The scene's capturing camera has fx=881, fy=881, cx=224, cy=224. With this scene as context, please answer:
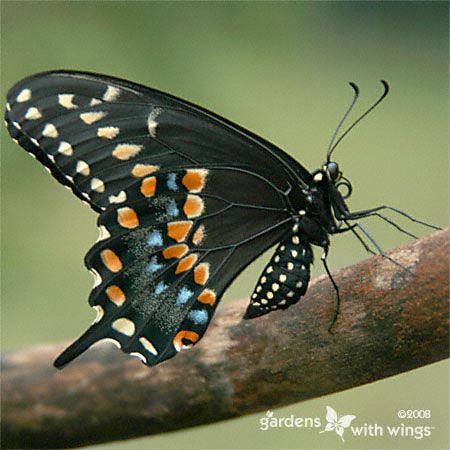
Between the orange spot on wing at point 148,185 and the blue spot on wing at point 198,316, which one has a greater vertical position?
the orange spot on wing at point 148,185

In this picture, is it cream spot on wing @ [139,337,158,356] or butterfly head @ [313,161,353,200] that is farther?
butterfly head @ [313,161,353,200]

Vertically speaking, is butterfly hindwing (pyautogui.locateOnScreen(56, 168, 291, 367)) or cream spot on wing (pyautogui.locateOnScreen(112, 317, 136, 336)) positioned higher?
butterfly hindwing (pyautogui.locateOnScreen(56, 168, 291, 367))

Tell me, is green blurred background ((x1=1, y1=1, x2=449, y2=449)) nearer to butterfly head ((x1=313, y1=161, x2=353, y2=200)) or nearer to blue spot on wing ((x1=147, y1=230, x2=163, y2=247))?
butterfly head ((x1=313, y1=161, x2=353, y2=200))

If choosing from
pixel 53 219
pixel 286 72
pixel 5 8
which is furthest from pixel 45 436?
pixel 286 72

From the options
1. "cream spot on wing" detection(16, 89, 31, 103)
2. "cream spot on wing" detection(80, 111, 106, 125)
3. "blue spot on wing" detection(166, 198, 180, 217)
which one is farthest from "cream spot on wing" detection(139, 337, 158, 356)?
"cream spot on wing" detection(16, 89, 31, 103)

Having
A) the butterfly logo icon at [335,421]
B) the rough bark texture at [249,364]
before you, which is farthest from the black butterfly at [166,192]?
the butterfly logo icon at [335,421]

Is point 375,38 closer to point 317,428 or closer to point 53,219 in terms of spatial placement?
point 53,219

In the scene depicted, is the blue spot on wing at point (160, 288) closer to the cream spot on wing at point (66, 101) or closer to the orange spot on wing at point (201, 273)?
the orange spot on wing at point (201, 273)
